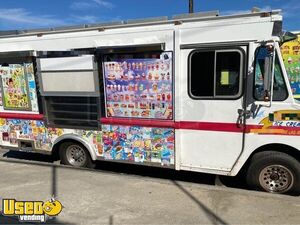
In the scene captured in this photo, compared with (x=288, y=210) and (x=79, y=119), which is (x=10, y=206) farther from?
(x=288, y=210)

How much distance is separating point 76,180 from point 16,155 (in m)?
2.97

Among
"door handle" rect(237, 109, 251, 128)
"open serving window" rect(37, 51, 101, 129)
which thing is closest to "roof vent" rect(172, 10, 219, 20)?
"door handle" rect(237, 109, 251, 128)

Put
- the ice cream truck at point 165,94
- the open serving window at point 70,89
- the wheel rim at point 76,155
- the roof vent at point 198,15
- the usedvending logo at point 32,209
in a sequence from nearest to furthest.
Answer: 1. the usedvending logo at point 32,209
2. the ice cream truck at point 165,94
3. the roof vent at point 198,15
4. the open serving window at point 70,89
5. the wheel rim at point 76,155

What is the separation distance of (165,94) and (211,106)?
73 cm

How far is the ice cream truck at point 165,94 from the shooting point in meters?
4.56

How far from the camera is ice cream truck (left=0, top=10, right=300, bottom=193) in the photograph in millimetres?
4559

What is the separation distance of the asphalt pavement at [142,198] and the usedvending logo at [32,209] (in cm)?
11

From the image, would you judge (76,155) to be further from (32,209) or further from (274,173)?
(274,173)

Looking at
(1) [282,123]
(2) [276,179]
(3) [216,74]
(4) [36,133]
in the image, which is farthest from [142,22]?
(2) [276,179]

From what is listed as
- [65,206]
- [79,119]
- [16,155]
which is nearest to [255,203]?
[65,206]

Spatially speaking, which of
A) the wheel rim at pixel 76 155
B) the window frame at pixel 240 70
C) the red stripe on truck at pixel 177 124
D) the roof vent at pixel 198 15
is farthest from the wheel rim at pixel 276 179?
the wheel rim at pixel 76 155

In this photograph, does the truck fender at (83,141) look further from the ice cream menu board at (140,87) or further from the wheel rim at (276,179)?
the wheel rim at (276,179)

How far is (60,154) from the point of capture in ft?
20.9

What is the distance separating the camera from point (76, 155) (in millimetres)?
6316
